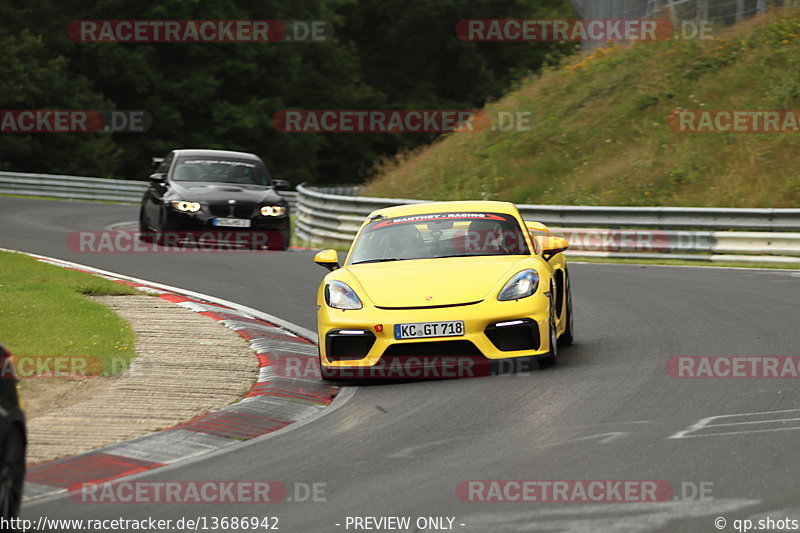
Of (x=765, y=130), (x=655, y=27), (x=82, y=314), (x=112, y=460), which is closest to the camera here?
(x=112, y=460)

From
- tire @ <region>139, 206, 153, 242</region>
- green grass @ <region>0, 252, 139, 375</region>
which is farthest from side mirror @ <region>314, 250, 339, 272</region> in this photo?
tire @ <region>139, 206, 153, 242</region>

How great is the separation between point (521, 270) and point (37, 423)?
393 centimetres

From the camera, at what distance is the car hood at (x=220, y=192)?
20453 mm

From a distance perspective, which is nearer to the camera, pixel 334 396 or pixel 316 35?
pixel 334 396

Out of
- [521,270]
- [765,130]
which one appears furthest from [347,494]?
[765,130]

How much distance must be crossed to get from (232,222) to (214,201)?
46cm

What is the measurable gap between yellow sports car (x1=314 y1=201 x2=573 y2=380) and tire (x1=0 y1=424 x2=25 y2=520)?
426cm

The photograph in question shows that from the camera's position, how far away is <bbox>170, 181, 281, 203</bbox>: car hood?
2045 cm

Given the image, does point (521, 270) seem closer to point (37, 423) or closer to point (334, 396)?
point (334, 396)

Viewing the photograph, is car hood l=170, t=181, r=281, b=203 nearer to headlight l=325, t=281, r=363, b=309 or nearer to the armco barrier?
the armco barrier

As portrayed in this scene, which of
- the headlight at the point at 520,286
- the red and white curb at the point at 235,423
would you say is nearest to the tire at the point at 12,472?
the red and white curb at the point at 235,423

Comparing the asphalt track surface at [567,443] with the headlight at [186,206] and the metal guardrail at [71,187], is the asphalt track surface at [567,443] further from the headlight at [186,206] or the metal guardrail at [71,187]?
the metal guardrail at [71,187]

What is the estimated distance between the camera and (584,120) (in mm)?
30594

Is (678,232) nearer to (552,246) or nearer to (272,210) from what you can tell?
(272,210)
